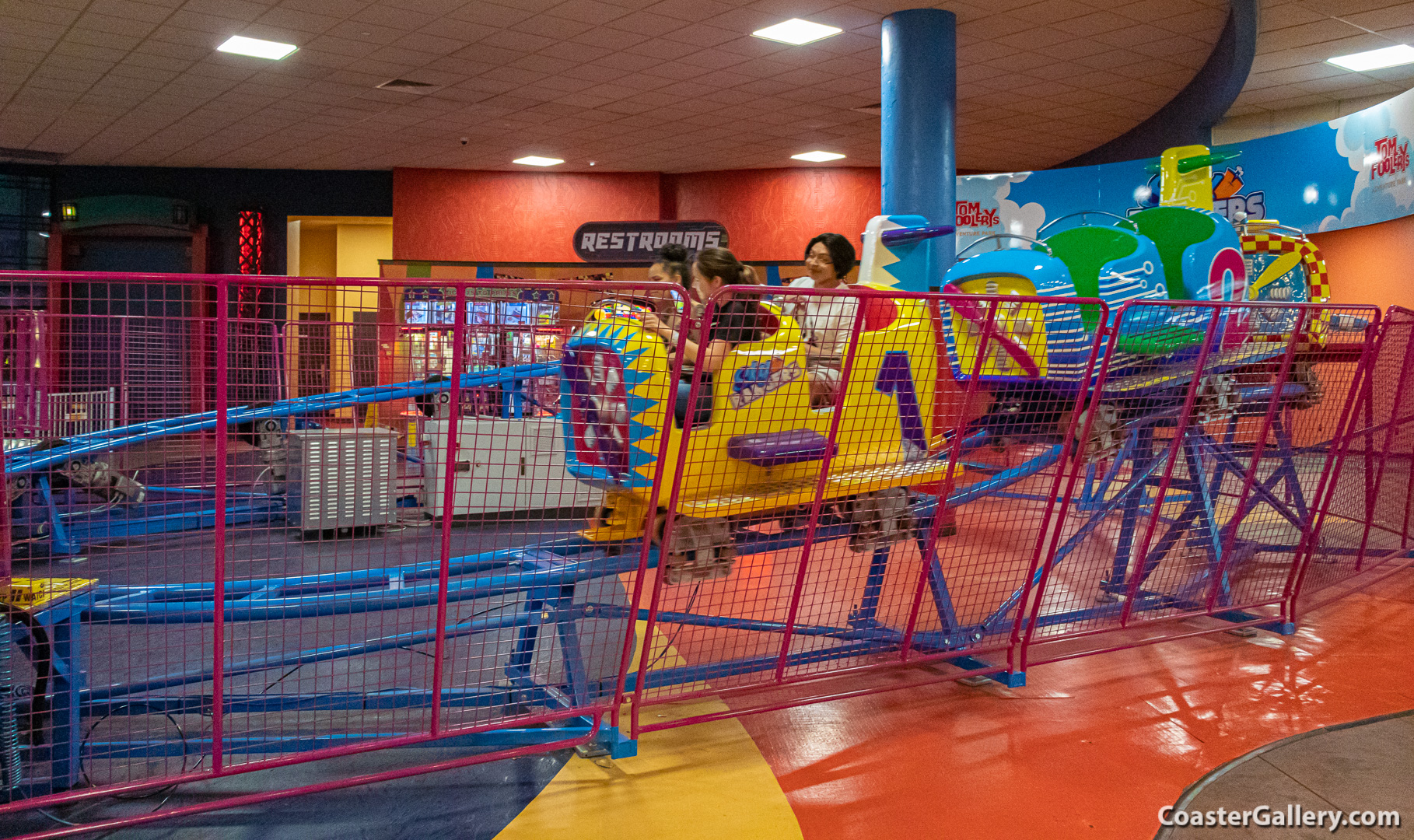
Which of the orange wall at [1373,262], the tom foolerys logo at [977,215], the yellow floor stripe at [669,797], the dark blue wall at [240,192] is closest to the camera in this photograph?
the yellow floor stripe at [669,797]

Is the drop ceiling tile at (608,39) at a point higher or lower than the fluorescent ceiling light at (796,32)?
lower

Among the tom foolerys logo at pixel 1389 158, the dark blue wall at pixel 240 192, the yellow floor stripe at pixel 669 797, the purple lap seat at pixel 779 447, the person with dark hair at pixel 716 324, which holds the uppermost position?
the dark blue wall at pixel 240 192

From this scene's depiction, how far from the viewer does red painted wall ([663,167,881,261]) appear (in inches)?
501

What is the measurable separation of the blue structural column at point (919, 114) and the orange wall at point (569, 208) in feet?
18.7

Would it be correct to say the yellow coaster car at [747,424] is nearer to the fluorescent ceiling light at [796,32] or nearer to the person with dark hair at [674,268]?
the person with dark hair at [674,268]

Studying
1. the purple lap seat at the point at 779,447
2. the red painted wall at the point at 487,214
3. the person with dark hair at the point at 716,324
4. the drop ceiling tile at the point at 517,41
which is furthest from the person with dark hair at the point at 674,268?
the red painted wall at the point at 487,214

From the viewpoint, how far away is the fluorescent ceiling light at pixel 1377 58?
28.0 feet

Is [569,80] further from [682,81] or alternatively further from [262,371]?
[262,371]

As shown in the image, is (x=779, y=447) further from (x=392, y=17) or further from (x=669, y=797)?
(x=392, y=17)

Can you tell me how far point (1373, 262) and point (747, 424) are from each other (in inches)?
365

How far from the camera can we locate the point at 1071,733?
10.4ft

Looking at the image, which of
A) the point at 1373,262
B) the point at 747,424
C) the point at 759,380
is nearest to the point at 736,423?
the point at 747,424

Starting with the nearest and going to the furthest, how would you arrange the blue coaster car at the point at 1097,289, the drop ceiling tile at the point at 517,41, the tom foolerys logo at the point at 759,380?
1. the tom foolerys logo at the point at 759,380
2. the blue coaster car at the point at 1097,289
3. the drop ceiling tile at the point at 517,41

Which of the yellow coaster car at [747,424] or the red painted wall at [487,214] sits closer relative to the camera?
the yellow coaster car at [747,424]
